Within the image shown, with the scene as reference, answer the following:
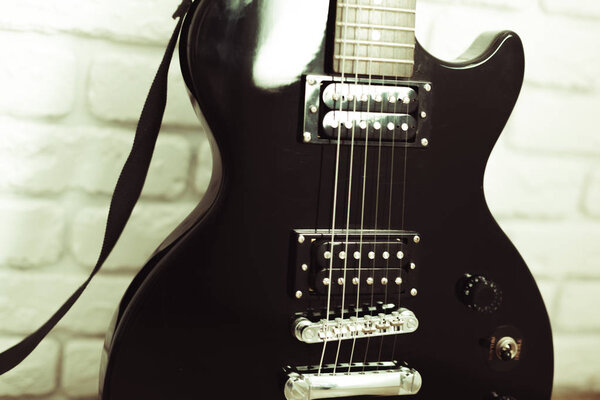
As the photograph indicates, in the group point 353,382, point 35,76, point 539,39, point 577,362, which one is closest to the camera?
point 353,382

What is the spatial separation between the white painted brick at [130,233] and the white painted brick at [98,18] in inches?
8.9

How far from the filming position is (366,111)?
2.25 ft

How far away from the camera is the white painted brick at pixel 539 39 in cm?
95

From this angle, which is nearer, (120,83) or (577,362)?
(120,83)

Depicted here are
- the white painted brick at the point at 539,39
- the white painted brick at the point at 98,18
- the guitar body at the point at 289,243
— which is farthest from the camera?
the white painted brick at the point at 539,39

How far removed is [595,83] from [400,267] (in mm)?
554

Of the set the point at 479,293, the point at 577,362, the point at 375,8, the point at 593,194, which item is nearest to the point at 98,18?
the point at 375,8

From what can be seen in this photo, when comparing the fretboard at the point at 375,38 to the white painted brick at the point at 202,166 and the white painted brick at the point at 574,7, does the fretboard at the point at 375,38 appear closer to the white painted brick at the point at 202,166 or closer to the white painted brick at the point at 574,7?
the white painted brick at the point at 202,166

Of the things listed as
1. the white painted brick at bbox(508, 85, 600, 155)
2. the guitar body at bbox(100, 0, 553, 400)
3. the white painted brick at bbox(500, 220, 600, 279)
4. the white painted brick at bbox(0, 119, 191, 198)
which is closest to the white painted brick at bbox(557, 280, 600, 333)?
the white painted brick at bbox(500, 220, 600, 279)

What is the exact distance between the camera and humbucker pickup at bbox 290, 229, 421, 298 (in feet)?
2.18

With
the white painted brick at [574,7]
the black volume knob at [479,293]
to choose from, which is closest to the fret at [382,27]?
the black volume knob at [479,293]

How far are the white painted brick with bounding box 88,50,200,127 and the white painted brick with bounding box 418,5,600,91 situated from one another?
0.41m

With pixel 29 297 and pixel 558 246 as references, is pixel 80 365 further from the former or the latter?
pixel 558 246

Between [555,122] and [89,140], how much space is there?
27.9 inches
